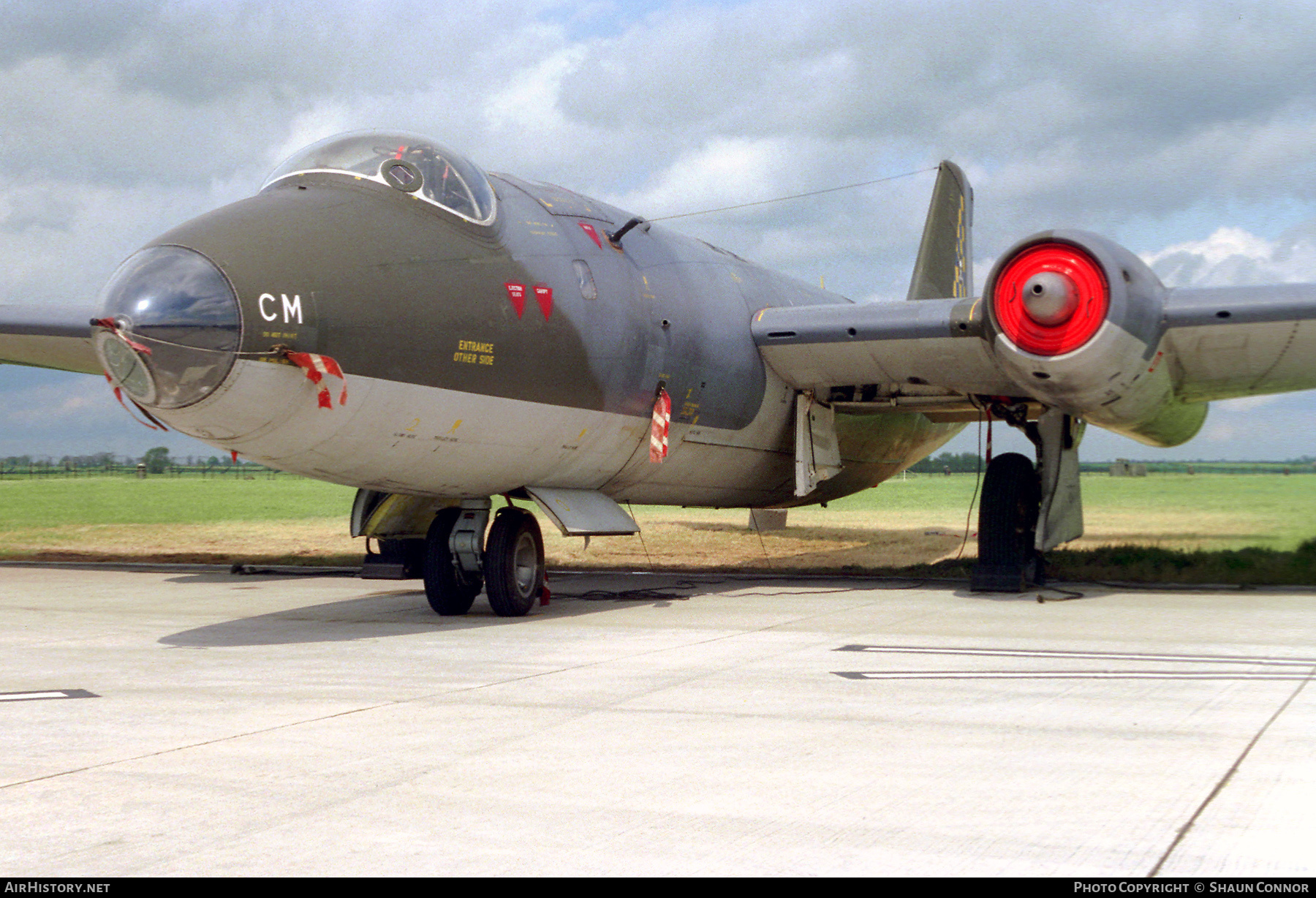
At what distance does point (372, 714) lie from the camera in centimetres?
594

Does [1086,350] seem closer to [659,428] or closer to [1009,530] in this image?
[1009,530]

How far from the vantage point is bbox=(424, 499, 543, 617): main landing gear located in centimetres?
1049

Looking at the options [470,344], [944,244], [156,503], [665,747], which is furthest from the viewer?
[156,503]

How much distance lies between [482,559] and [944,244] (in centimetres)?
1277

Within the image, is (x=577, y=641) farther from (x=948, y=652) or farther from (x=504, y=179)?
(x=504, y=179)

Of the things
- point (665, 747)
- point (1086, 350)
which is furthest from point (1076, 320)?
point (665, 747)

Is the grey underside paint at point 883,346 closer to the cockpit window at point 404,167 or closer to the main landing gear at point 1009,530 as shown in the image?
the main landing gear at point 1009,530

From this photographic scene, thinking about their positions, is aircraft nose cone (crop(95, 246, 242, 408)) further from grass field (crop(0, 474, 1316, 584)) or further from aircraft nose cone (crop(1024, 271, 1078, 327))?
grass field (crop(0, 474, 1316, 584))

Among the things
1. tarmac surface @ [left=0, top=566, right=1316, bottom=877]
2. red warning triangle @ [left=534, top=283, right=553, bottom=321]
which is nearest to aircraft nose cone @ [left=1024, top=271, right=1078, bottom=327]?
tarmac surface @ [left=0, top=566, right=1316, bottom=877]

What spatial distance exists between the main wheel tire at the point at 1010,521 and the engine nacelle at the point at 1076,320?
1.62m

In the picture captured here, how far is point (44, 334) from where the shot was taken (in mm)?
14562

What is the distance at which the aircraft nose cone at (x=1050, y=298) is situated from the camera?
10875 millimetres

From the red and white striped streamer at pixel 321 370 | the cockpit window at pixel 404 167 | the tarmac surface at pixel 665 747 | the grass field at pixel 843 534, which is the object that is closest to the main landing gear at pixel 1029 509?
the grass field at pixel 843 534
